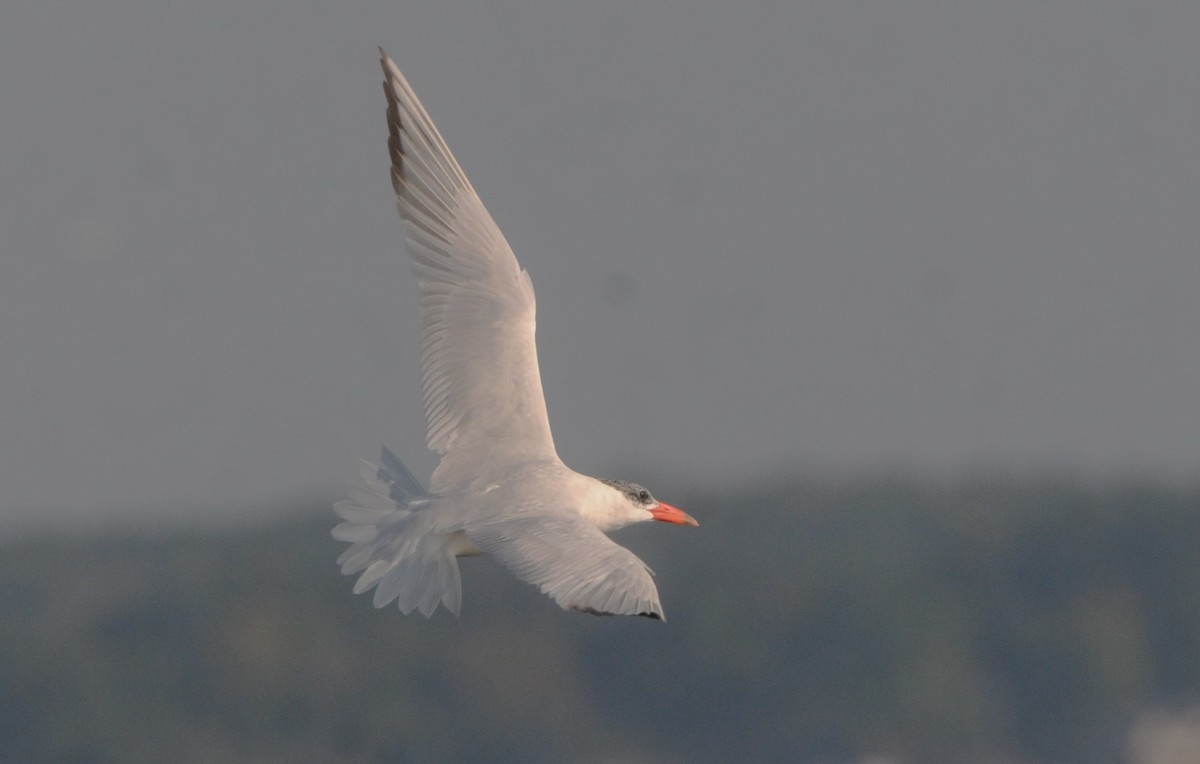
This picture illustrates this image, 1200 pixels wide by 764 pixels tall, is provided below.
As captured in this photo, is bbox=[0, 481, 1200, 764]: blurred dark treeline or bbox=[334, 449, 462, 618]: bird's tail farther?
bbox=[0, 481, 1200, 764]: blurred dark treeline

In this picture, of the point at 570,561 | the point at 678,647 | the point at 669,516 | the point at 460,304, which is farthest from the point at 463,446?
the point at 678,647

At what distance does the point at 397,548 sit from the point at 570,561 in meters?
1.36

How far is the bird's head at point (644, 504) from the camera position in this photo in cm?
1015

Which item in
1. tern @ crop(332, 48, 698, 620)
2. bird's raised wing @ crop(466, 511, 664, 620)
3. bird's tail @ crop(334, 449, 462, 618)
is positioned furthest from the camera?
bird's tail @ crop(334, 449, 462, 618)

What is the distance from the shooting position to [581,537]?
28.4 ft

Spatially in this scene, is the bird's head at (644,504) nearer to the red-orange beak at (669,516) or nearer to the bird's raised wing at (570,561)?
the red-orange beak at (669,516)

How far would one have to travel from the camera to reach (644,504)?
10.2m

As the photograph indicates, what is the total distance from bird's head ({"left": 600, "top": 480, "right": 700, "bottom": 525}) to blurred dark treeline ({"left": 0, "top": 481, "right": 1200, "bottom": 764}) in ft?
73.6

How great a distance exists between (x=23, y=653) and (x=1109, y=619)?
19214 mm

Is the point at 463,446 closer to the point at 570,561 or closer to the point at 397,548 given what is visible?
the point at 397,548

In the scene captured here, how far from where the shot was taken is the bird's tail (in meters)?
9.44

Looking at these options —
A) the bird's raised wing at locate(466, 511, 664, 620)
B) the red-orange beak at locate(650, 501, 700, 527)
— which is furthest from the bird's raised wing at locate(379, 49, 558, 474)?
the bird's raised wing at locate(466, 511, 664, 620)

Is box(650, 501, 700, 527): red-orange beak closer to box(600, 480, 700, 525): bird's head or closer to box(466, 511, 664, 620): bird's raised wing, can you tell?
box(600, 480, 700, 525): bird's head

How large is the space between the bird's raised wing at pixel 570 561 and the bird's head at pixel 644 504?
102cm
